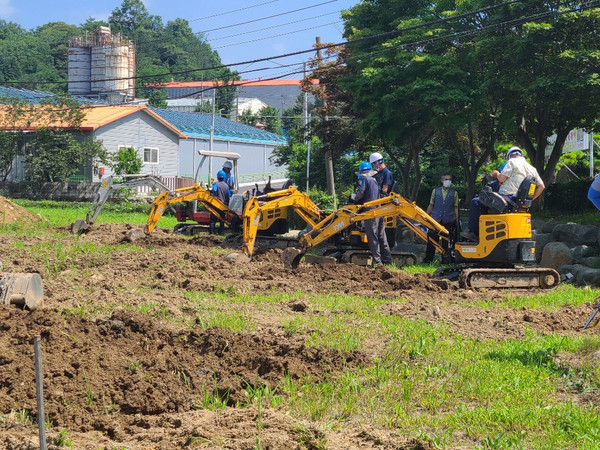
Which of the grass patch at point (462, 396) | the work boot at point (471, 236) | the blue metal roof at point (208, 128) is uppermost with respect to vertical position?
the blue metal roof at point (208, 128)

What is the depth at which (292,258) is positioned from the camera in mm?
16156

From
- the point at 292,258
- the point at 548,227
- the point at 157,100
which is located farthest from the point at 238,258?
the point at 157,100

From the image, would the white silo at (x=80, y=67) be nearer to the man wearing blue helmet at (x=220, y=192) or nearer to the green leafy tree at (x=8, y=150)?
the green leafy tree at (x=8, y=150)

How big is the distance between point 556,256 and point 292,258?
19.3 feet

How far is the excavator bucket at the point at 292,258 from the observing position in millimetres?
16141

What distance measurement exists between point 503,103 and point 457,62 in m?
4.37

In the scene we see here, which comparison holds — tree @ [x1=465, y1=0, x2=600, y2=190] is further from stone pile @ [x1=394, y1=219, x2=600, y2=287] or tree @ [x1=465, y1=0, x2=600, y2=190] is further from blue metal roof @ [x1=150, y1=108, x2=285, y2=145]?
blue metal roof @ [x1=150, y1=108, x2=285, y2=145]

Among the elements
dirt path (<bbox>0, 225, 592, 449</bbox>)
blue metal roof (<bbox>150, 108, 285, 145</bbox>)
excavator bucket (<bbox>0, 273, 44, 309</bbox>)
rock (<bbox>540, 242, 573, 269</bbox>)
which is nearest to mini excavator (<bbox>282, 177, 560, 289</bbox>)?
dirt path (<bbox>0, 225, 592, 449</bbox>)

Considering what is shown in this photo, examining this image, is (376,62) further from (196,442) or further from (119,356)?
(196,442)

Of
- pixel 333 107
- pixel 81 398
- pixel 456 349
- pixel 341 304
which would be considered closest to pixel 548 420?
pixel 456 349

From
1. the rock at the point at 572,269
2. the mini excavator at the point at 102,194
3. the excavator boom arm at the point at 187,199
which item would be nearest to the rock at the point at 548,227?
the rock at the point at 572,269

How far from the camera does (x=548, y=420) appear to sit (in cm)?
616

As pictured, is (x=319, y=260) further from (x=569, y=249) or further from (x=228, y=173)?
(x=228, y=173)

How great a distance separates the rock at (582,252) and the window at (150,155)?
4121cm
